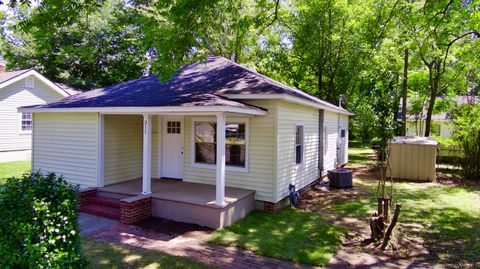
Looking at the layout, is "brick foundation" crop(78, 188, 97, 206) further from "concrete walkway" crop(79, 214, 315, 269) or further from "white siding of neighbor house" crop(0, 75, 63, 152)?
"white siding of neighbor house" crop(0, 75, 63, 152)

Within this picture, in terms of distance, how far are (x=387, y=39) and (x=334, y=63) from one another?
3.22m

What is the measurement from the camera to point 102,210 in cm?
823

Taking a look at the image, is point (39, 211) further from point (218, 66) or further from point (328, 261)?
point (218, 66)

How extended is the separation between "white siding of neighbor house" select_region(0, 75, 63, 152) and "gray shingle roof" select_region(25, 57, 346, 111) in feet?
31.8

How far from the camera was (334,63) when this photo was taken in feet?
68.4

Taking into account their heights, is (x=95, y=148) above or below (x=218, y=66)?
below

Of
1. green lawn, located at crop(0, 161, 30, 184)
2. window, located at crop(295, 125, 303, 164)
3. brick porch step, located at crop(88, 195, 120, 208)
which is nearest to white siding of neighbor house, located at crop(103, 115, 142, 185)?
brick porch step, located at crop(88, 195, 120, 208)

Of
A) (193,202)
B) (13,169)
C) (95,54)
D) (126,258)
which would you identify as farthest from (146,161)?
(95,54)

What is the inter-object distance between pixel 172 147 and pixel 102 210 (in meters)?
2.89

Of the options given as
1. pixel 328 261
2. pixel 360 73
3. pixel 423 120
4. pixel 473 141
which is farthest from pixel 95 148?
pixel 423 120

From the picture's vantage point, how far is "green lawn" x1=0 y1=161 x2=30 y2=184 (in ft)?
43.4

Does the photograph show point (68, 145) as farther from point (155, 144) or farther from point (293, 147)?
point (293, 147)

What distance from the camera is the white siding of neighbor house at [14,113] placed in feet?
57.7

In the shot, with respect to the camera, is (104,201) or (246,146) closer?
(104,201)
